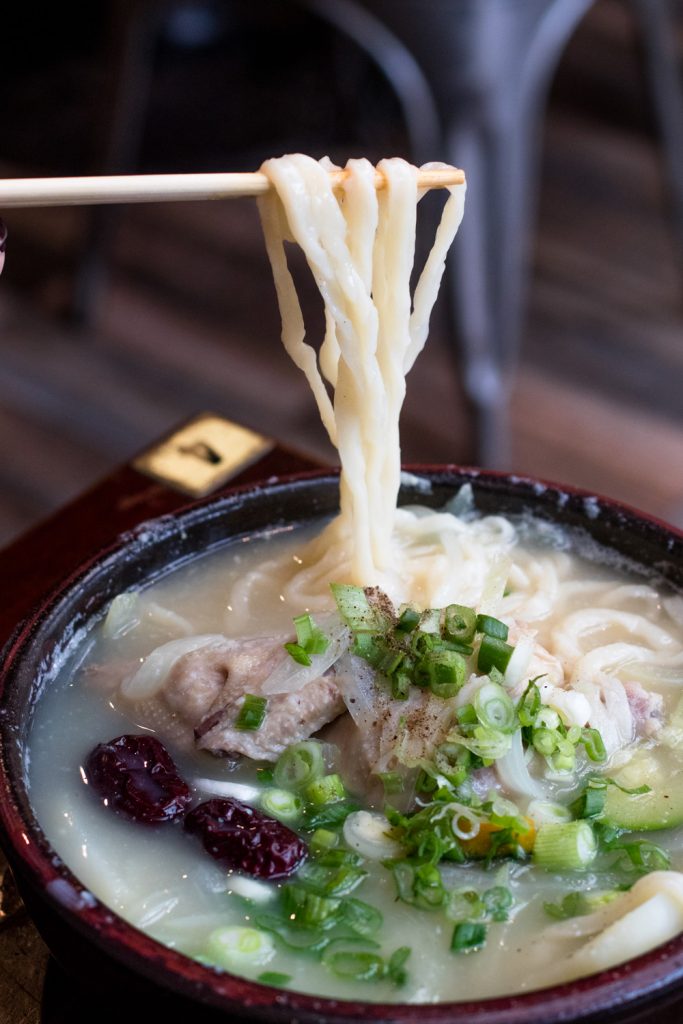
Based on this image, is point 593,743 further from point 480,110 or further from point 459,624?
point 480,110

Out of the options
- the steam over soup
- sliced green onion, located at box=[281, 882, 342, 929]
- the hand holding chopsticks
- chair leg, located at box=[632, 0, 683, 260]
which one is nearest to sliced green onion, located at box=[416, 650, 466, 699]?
the steam over soup

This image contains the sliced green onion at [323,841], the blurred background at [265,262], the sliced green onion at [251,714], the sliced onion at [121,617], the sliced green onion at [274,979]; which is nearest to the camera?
the sliced green onion at [274,979]

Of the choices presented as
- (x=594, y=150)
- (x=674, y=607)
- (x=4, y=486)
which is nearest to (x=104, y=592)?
(x=674, y=607)

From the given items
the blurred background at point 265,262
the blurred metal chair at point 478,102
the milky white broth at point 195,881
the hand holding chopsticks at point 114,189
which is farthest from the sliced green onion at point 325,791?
the blurred metal chair at point 478,102

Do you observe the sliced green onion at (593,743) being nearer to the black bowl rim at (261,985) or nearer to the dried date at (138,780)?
the black bowl rim at (261,985)

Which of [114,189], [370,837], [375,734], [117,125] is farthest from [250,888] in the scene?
[117,125]

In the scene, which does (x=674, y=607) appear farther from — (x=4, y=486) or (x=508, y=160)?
A: (x=4, y=486)
